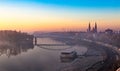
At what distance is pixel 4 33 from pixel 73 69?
42.3m

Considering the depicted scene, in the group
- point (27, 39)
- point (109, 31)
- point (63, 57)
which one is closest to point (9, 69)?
point (63, 57)

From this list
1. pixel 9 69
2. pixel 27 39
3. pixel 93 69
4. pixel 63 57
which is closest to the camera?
pixel 93 69

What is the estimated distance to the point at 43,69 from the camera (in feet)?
99.2

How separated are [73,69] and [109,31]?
91.5 m

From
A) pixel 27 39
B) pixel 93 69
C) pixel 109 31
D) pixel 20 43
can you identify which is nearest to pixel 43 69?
pixel 93 69

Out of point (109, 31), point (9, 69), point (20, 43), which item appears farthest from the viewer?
point (109, 31)

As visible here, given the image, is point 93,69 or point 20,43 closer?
point 93,69

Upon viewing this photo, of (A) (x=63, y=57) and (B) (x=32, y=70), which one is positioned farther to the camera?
(A) (x=63, y=57)

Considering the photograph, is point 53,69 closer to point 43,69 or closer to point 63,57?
point 43,69

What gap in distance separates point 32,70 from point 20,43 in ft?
127

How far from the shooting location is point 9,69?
98.8 feet

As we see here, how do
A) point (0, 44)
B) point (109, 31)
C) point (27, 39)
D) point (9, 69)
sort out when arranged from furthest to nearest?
point (109, 31), point (27, 39), point (0, 44), point (9, 69)

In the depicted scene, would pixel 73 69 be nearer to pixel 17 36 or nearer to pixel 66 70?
pixel 66 70

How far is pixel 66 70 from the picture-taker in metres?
28.9
